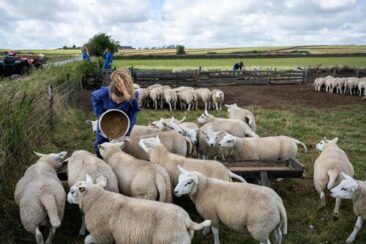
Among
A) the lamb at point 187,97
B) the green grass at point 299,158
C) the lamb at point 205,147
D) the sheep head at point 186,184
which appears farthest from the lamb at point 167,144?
the lamb at point 187,97

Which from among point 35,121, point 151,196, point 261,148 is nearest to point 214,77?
point 35,121

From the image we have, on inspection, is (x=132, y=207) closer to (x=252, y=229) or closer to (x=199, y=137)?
(x=252, y=229)

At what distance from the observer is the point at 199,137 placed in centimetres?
842

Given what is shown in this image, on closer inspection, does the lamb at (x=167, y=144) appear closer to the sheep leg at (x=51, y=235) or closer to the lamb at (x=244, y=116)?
the sheep leg at (x=51, y=235)

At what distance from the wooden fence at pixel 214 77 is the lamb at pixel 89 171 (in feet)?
58.2

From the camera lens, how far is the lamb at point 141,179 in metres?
5.18

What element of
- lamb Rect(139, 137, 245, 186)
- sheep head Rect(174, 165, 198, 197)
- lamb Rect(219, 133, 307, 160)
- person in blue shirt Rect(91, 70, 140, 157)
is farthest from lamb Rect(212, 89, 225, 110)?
sheep head Rect(174, 165, 198, 197)

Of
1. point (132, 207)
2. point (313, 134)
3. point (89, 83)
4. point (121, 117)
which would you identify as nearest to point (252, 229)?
point (132, 207)

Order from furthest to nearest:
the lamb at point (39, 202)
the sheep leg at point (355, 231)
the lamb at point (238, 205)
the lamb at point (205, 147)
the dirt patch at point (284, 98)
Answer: the dirt patch at point (284, 98), the lamb at point (205, 147), the sheep leg at point (355, 231), the lamb at point (39, 202), the lamb at point (238, 205)

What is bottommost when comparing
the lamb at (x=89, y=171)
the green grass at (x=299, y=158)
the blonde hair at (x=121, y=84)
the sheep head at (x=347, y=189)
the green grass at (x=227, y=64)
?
the green grass at (x=227, y=64)

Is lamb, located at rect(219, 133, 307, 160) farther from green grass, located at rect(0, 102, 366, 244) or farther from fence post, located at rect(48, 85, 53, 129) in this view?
fence post, located at rect(48, 85, 53, 129)

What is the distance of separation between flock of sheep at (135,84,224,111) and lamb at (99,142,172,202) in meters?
10.5

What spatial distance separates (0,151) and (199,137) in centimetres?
401

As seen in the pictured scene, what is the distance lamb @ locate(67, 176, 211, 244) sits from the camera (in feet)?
13.4
